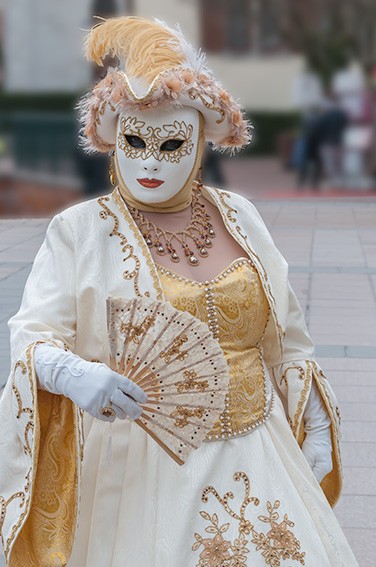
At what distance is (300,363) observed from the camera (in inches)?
108

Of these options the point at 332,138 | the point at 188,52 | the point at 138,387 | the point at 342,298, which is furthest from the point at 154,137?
the point at 332,138

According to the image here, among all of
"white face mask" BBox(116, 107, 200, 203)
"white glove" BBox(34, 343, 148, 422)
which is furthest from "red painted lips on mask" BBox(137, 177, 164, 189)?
"white glove" BBox(34, 343, 148, 422)

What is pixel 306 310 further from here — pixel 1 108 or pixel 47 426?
pixel 1 108

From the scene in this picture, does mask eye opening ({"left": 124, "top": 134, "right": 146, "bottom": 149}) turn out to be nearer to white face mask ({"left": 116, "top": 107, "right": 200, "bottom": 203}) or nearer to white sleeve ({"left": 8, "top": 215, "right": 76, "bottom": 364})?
white face mask ({"left": 116, "top": 107, "right": 200, "bottom": 203})

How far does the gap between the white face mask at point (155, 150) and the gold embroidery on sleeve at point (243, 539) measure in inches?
25.2

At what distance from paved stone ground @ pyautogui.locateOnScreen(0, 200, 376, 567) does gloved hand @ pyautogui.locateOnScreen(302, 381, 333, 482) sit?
1025 mm

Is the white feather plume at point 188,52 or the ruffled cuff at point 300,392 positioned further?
the ruffled cuff at point 300,392

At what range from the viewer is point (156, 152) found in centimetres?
251

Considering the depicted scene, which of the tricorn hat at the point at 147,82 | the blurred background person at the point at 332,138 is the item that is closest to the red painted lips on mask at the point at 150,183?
the tricorn hat at the point at 147,82

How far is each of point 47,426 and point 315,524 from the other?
0.62 m

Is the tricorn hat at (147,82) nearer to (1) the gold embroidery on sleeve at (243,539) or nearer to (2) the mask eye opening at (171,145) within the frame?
(2) the mask eye opening at (171,145)

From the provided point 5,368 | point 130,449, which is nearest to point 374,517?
point 130,449

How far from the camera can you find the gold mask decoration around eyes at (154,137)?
2504mm

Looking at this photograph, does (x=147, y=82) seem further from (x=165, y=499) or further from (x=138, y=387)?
(x=165, y=499)
